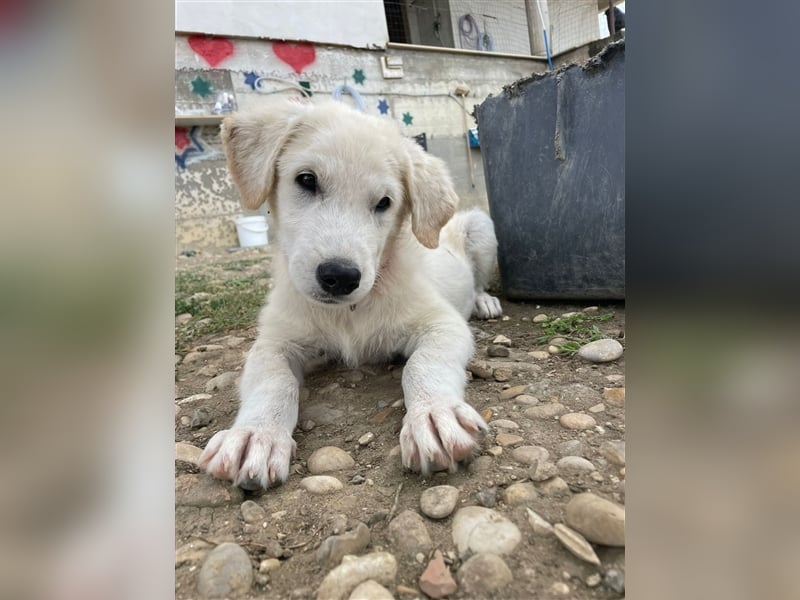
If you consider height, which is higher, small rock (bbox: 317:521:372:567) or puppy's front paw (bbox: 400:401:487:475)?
puppy's front paw (bbox: 400:401:487:475)

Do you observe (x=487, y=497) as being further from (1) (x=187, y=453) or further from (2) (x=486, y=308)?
(2) (x=486, y=308)

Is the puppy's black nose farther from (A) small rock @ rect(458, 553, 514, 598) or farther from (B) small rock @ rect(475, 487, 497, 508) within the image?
(A) small rock @ rect(458, 553, 514, 598)

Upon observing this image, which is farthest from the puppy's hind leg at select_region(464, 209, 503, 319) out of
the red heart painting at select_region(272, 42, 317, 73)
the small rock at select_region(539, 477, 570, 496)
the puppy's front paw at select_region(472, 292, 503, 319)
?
the red heart painting at select_region(272, 42, 317, 73)

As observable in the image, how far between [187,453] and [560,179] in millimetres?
2572

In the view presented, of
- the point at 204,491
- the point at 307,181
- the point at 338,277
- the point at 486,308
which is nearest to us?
the point at 204,491

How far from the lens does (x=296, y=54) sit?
8.86m

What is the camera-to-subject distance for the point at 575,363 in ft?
6.63

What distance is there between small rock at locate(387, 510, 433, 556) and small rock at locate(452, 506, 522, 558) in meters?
0.07

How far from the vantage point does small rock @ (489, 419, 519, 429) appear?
5.06 ft
